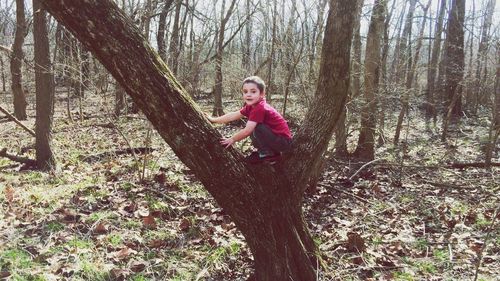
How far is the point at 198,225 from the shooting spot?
4.77 metres

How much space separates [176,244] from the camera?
14.3 feet

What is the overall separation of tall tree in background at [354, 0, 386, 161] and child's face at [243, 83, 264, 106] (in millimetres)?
5441

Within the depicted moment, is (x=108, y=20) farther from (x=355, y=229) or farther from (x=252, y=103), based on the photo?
(x=355, y=229)

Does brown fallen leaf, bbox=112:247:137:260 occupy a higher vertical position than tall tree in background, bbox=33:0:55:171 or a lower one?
lower

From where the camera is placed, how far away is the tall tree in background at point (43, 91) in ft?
22.9

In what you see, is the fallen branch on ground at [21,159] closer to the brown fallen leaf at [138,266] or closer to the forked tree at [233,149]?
the brown fallen leaf at [138,266]

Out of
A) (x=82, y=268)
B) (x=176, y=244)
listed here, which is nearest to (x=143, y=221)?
(x=176, y=244)

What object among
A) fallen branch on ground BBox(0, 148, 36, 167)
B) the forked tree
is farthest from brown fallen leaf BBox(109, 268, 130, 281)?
fallen branch on ground BBox(0, 148, 36, 167)

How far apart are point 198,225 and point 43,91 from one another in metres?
4.28

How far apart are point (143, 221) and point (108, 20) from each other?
2605mm

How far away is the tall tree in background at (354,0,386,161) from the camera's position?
342 inches

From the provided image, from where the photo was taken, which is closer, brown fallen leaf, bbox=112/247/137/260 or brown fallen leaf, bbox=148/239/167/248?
brown fallen leaf, bbox=112/247/137/260

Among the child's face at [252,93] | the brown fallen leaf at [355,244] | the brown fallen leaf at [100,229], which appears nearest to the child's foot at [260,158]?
the child's face at [252,93]

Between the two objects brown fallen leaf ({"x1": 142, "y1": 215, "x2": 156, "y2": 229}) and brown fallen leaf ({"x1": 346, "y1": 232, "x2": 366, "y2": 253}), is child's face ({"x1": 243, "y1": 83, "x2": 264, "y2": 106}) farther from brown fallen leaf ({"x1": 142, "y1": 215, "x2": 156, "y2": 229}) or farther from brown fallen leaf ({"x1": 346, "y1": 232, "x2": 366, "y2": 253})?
brown fallen leaf ({"x1": 142, "y1": 215, "x2": 156, "y2": 229})
